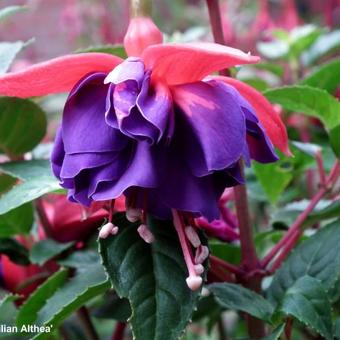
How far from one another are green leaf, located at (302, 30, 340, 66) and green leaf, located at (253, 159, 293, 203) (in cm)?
40

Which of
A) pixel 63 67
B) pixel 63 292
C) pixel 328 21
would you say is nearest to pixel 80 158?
pixel 63 67

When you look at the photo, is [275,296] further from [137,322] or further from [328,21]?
[328,21]

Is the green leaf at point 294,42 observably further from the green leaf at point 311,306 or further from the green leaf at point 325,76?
the green leaf at point 311,306

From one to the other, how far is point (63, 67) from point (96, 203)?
0.10m

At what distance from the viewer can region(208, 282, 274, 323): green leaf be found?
491 mm

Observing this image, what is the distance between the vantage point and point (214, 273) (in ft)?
1.82

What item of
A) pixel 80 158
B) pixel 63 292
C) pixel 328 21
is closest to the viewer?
pixel 80 158

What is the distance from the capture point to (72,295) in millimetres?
523

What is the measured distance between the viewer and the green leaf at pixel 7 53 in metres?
0.56

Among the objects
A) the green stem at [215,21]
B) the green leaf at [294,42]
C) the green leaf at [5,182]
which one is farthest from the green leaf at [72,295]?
the green leaf at [294,42]

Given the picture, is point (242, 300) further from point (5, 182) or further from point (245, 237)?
point (5, 182)

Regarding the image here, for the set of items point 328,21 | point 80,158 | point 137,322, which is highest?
point 80,158

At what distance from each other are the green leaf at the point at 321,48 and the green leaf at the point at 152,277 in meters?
0.70

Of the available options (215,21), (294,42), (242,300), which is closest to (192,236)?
(242,300)
